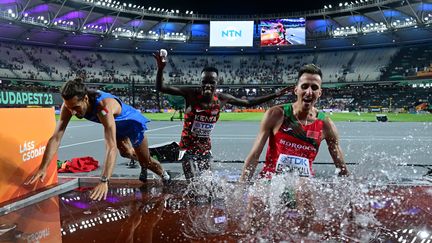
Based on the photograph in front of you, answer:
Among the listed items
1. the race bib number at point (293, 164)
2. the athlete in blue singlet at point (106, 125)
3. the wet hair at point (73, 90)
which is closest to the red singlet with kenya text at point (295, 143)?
the race bib number at point (293, 164)

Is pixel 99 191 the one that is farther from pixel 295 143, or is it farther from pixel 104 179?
pixel 295 143

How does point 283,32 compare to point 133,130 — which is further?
point 283,32

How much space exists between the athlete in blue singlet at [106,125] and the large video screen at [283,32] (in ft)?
135

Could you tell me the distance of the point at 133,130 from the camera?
5.38 m

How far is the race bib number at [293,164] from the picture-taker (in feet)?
11.4

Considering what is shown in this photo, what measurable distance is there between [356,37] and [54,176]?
49116 mm

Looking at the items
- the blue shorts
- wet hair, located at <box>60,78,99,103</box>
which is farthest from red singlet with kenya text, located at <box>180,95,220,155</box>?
wet hair, located at <box>60,78,99,103</box>

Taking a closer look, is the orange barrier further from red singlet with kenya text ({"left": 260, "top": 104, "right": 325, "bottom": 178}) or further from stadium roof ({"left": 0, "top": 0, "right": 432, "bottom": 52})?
A: stadium roof ({"left": 0, "top": 0, "right": 432, "bottom": 52})

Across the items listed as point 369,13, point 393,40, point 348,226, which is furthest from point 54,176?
point 393,40

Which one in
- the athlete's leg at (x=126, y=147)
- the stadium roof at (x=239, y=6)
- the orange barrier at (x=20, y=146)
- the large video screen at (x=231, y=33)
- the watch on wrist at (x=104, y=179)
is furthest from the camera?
the stadium roof at (x=239, y=6)

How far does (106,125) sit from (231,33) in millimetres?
41828

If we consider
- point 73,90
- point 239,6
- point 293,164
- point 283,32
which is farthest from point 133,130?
point 239,6

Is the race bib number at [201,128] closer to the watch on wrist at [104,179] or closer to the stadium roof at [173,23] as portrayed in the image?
the watch on wrist at [104,179]

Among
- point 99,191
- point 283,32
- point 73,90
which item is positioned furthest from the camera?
point 283,32
